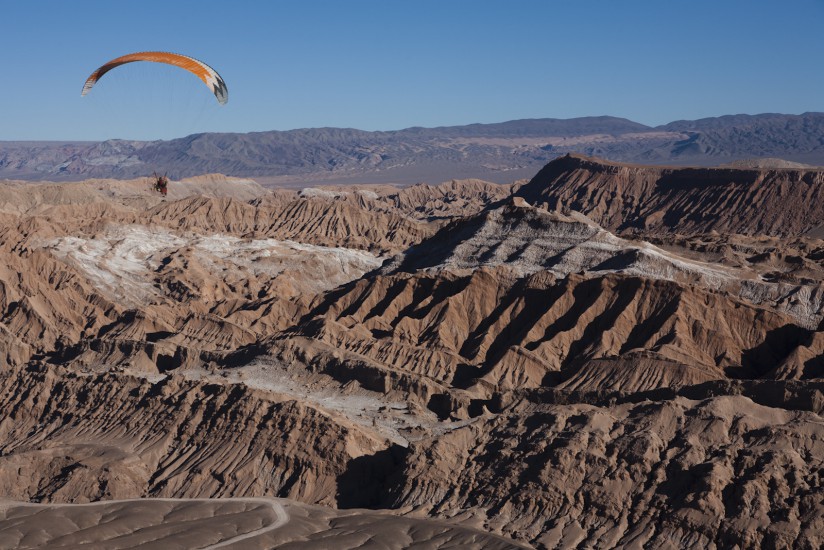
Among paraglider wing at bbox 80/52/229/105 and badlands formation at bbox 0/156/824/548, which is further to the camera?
paraglider wing at bbox 80/52/229/105

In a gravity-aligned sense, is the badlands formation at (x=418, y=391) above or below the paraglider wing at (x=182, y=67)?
below

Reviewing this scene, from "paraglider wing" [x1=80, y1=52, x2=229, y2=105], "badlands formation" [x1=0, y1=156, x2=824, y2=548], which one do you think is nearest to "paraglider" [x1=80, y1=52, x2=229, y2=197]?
"paraglider wing" [x1=80, y1=52, x2=229, y2=105]

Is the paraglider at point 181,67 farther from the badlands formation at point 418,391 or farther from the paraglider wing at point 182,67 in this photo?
the badlands formation at point 418,391

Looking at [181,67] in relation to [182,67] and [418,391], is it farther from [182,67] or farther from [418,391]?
[418,391]

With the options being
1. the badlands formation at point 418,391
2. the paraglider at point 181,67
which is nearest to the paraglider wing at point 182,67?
the paraglider at point 181,67

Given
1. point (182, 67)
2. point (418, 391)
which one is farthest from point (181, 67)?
point (418, 391)

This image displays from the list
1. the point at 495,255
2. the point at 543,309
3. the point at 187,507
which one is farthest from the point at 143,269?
the point at 187,507

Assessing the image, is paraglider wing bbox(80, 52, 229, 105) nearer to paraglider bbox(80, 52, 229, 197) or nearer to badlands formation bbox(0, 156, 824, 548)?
paraglider bbox(80, 52, 229, 197)
